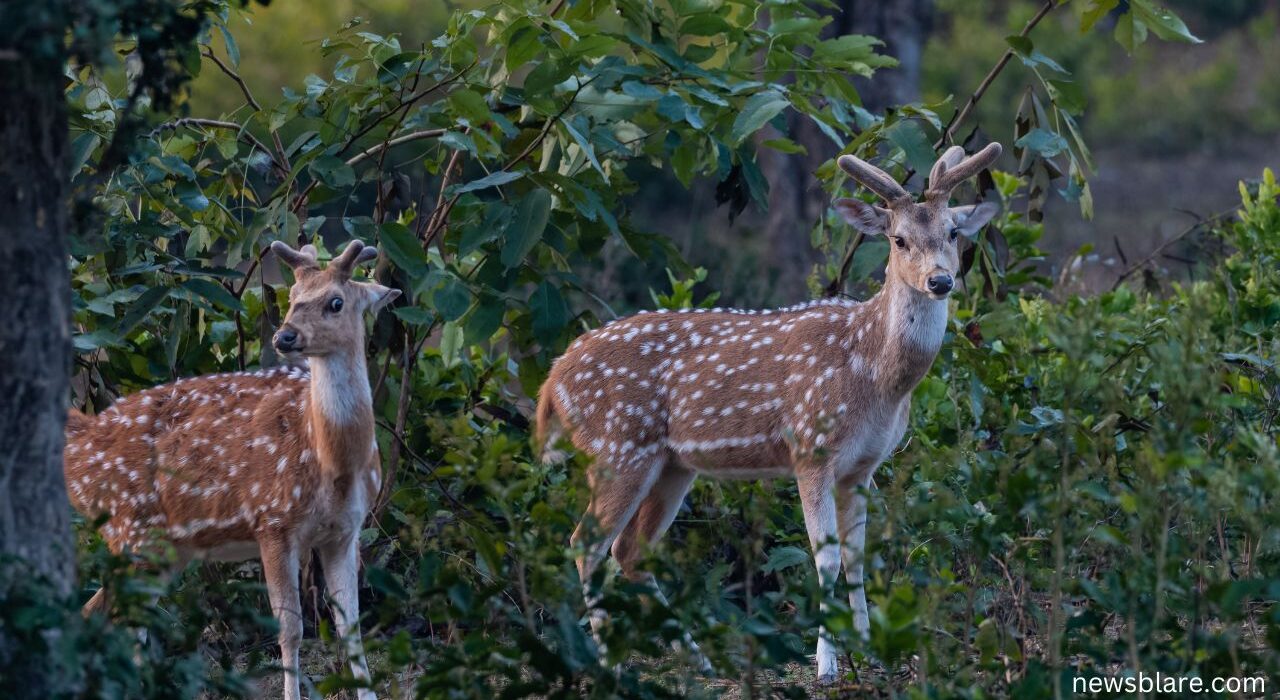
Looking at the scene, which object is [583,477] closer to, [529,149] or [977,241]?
[529,149]

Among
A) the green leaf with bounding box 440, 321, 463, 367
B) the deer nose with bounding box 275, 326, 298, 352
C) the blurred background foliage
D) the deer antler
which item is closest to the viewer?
the blurred background foliage

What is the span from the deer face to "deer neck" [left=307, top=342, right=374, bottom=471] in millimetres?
1983

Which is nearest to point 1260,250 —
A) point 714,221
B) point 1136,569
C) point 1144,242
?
point 1136,569

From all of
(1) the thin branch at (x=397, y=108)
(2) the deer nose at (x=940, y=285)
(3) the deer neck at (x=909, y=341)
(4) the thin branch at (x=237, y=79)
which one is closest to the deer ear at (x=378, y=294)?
(1) the thin branch at (x=397, y=108)

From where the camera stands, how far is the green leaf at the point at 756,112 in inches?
247

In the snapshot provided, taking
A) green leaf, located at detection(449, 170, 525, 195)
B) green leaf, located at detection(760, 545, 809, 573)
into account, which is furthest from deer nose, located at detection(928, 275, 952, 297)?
green leaf, located at detection(449, 170, 525, 195)

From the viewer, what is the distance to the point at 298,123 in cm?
692

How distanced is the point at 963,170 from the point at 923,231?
1.00 ft

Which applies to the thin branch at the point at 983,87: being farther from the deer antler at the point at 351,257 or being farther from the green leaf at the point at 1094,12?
the deer antler at the point at 351,257

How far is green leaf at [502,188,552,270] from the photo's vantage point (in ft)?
20.6

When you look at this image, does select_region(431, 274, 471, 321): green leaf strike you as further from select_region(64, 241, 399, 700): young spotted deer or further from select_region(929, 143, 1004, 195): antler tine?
select_region(929, 143, 1004, 195): antler tine

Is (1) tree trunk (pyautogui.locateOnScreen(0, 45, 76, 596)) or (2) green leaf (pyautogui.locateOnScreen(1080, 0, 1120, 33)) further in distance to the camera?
(2) green leaf (pyautogui.locateOnScreen(1080, 0, 1120, 33))

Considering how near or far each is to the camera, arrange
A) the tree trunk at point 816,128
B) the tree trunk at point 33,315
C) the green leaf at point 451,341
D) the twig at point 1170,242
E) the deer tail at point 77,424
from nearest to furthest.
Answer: the tree trunk at point 33,315 → the deer tail at point 77,424 → the green leaf at point 451,341 → the twig at point 1170,242 → the tree trunk at point 816,128

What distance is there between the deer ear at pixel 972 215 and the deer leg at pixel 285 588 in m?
2.81
